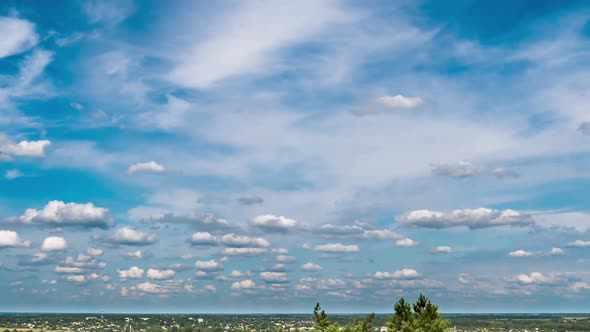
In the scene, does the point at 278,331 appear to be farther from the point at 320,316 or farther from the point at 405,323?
the point at 405,323

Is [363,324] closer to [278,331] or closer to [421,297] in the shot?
[278,331]

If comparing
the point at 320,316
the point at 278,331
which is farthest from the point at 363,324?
the point at 278,331

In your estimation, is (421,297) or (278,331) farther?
(278,331)

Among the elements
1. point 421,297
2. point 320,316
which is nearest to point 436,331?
point 421,297

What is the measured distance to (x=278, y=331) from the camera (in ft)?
401

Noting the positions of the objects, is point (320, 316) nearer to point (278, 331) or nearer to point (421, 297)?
point (278, 331)

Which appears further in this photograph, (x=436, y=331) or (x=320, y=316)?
(x=320, y=316)

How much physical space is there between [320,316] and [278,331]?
9.06 metres

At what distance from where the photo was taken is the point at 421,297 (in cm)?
9788

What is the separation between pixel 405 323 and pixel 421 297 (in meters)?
5.28

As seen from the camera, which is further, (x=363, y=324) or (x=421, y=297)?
(x=363, y=324)

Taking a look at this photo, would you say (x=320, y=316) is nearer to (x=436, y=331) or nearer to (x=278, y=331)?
(x=278, y=331)

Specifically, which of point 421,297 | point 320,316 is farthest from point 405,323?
point 320,316

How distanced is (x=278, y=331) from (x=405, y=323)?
31695 millimetres
